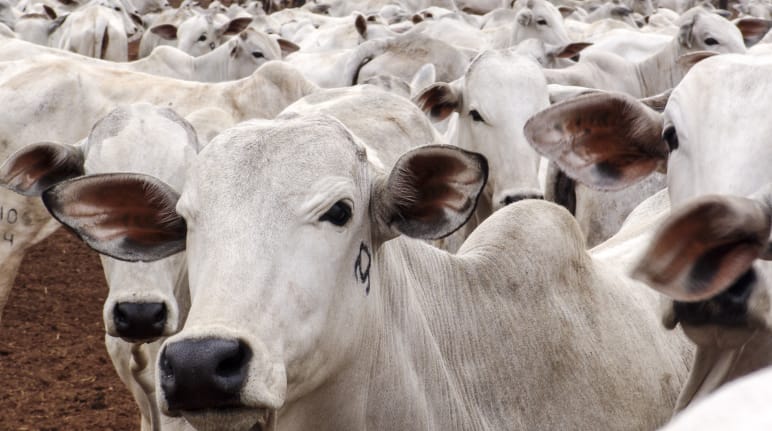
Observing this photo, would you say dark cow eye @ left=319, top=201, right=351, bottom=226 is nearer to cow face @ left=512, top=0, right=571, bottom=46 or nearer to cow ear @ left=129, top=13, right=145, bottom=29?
cow face @ left=512, top=0, right=571, bottom=46

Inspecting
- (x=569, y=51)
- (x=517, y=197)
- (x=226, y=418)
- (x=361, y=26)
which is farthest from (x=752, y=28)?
(x=226, y=418)

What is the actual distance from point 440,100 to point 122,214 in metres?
3.41

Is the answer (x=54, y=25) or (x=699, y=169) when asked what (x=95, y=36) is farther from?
(x=699, y=169)

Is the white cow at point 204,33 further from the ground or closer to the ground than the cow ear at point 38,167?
closer to the ground

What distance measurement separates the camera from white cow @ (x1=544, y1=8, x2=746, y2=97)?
31.0ft

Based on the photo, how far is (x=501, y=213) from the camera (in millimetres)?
3406

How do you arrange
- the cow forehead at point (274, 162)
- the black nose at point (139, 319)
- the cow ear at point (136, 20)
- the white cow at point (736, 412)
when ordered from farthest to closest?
the cow ear at point (136, 20)
the black nose at point (139, 319)
the cow forehead at point (274, 162)
the white cow at point (736, 412)

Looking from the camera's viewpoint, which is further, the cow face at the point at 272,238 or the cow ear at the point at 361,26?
the cow ear at the point at 361,26

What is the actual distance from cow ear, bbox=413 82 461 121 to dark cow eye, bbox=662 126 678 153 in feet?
10.8

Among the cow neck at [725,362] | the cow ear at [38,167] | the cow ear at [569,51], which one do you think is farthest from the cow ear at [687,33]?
the cow neck at [725,362]

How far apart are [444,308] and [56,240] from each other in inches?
338

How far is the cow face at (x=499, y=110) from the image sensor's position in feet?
18.0

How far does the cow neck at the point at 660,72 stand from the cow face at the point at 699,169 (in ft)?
23.9

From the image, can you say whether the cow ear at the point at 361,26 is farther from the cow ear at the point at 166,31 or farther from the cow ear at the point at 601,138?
the cow ear at the point at 601,138
